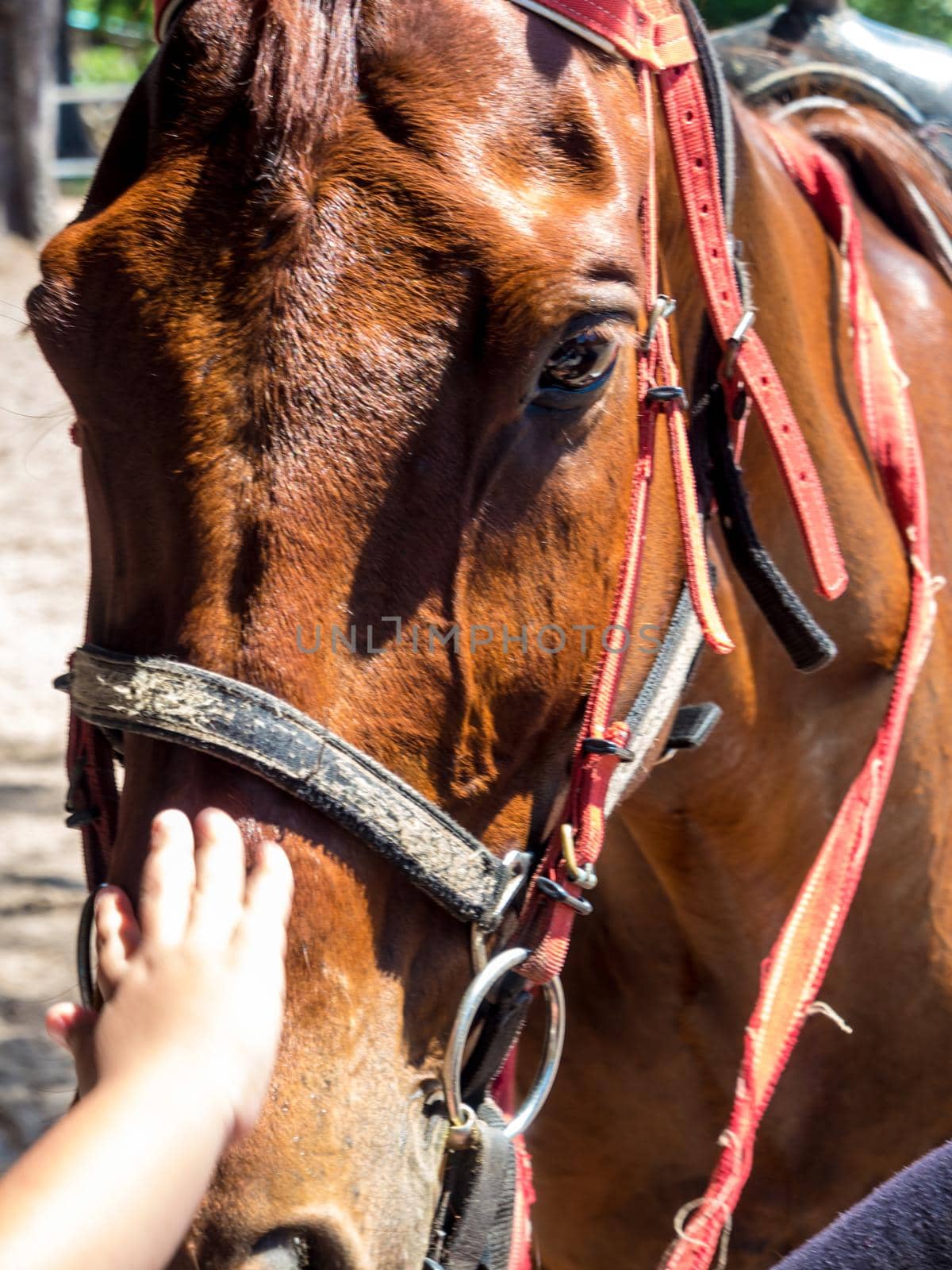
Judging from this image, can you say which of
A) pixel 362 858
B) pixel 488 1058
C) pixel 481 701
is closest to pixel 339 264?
pixel 481 701

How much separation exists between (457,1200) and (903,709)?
38.7 inches

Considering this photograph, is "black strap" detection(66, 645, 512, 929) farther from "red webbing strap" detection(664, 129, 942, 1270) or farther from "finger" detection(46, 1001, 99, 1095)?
"red webbing strap" detection(664, 129, 942, 1270)

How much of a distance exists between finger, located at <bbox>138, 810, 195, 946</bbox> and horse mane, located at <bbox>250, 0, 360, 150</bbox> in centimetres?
70

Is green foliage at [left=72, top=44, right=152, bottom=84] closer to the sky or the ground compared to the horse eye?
closer to the ground

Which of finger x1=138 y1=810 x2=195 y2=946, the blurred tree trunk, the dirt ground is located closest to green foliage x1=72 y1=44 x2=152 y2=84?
the blurred tree trunk

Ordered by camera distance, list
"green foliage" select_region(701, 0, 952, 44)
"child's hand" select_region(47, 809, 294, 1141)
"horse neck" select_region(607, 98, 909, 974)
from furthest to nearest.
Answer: "green foliage" select_region(701, 0, 952, 44) < "horse neck" select_region(607, 98, 909, 974) < "child's hand" select_region(47, 809, 294, 1141)

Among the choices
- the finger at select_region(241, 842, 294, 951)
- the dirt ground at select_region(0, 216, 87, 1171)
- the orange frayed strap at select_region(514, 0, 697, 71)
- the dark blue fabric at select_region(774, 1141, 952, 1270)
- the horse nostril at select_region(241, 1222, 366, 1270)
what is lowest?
the dirt ground at select_region(0, 216, 87, 1171)

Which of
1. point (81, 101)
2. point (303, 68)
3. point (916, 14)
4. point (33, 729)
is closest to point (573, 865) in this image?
point (303, 68)

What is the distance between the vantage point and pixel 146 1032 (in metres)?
1.14

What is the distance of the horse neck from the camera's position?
1958 mm

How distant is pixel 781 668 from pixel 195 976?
46.0 inches

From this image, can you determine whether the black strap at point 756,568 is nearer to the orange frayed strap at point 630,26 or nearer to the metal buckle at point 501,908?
the orange frayed strap at point 630,26

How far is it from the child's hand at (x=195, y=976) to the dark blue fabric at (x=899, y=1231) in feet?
1.71

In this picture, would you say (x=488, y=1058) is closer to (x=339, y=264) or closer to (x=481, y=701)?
(x=481, y=701)
